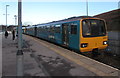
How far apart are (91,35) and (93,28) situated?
56cm

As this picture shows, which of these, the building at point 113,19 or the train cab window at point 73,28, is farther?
the building at point 113,19

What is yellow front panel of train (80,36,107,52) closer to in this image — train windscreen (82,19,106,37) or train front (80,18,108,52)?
train front (80,18,108,52)

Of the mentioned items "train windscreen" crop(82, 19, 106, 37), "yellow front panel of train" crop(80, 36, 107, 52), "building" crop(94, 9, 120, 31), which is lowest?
"yellow front panel of train" crop(80, 36, 107, 52)

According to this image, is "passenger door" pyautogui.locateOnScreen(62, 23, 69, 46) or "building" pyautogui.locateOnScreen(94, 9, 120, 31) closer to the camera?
"passenger door" pyautogui.locateOnScreen(62, 23, 69, 46)

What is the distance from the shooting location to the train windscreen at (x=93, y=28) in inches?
322

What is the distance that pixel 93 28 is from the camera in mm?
8453

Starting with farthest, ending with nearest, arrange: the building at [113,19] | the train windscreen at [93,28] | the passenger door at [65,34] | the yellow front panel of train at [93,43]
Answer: the building at [113,19] → the passenger door at [65,34] → the train windscreen at [93,28] → the yellow front panel of train at [93,43]

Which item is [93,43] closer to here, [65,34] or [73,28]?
[73,28]

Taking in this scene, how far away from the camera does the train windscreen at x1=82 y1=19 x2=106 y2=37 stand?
817 cm

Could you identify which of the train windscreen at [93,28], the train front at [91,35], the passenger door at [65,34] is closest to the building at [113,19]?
the passenger door at [65,34]

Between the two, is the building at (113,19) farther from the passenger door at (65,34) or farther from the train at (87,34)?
the train at (87,34)

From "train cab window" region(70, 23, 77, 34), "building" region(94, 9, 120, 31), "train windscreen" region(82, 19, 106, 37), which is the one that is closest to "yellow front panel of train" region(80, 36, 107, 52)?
"train windscreen" region(82, 19, 106, 37)

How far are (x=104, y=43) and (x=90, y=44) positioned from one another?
1.40 m

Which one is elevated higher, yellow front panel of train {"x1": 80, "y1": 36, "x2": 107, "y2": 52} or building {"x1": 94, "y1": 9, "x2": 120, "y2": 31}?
building {"x1": 94, "y1": 9, "x2": 120, "y2": 31}
